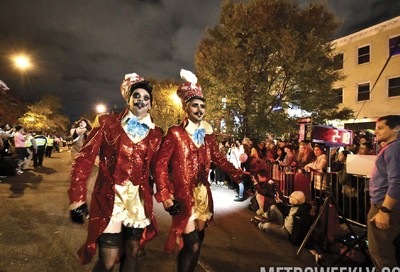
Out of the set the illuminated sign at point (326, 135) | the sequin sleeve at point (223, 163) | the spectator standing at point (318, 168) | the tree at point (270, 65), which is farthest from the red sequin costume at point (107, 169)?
the tree at point (270, 65)

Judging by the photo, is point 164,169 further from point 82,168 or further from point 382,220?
point 382,220

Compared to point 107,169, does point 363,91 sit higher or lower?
higher

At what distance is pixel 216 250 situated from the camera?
13.2 feet

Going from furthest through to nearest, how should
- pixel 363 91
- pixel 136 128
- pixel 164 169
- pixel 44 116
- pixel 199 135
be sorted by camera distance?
1. pixel 44 116
2. pixel 363 91
3. pixel 199 135
4. pixel 164 169
5. pixel 136 128

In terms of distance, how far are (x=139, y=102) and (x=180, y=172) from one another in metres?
0.85

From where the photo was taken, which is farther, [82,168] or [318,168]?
[318,168]

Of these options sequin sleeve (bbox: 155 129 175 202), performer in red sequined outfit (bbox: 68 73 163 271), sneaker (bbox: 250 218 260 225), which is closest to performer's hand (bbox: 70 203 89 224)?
performer in red sequined outfit (bbox: 68 73 163 271)

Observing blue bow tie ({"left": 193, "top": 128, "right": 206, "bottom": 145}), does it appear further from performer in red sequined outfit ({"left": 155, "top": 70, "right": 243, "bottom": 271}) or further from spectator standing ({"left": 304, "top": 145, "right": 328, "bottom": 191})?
spectator standing ({"left": 304, "top": 145, "right": 328, "bottom": 191})

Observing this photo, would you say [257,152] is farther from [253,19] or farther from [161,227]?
[253,19]

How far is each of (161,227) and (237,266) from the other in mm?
1955

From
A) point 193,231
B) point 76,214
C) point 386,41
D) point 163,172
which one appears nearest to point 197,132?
point 163,172

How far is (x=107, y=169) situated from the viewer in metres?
2.37

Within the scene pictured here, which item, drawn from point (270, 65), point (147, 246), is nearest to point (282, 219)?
point (147, 246)

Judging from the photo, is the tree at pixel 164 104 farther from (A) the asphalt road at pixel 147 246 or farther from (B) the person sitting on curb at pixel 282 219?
(B) the person sitting on curb at pixel 282 219
